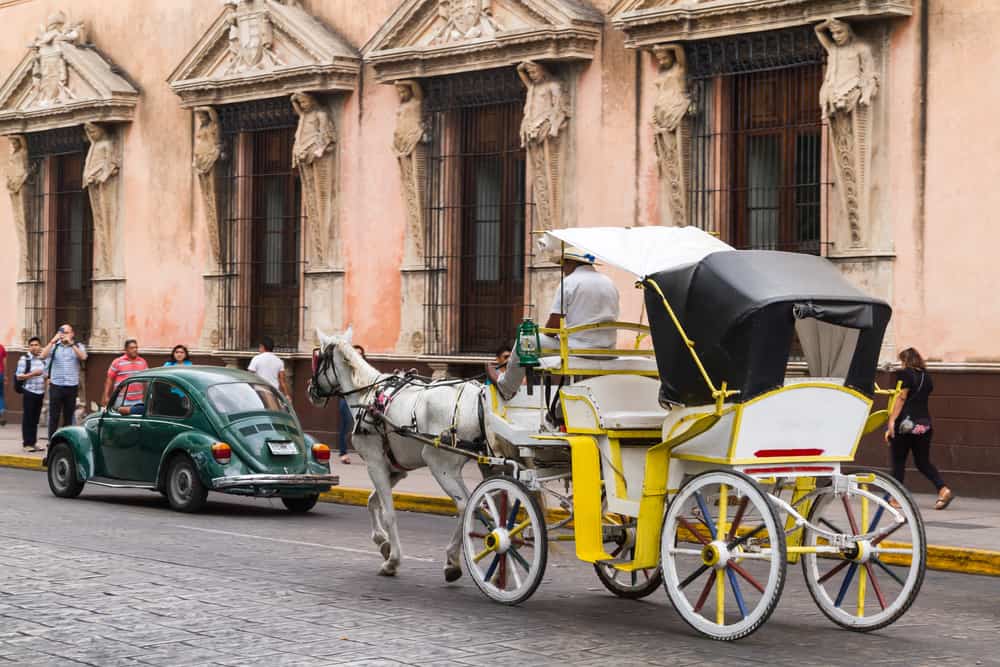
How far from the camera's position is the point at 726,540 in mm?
9078

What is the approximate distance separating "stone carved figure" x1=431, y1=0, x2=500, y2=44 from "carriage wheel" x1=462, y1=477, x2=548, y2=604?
41.0ft

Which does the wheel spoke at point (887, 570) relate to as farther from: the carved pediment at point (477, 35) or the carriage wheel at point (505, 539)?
the carved pediment at point (477, 35)

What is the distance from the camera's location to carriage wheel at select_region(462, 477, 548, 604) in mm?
10076

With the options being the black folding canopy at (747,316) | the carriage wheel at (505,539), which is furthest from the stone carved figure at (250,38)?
the black folding canopy at (747,316)

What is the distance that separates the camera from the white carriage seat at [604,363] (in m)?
10.5

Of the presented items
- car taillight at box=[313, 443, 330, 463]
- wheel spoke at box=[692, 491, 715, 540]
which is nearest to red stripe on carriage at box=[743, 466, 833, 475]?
wheel spoke at box=[692, 491, 715, 540]

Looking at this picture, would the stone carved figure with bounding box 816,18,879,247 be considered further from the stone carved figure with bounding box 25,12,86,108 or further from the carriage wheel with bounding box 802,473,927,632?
the stone carved figure with bounding box 25,12,86,108

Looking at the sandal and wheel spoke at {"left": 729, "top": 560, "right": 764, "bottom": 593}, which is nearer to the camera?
wheel spoke at {"left": 729, "top": 560, "right": 764, "bottom": 593}

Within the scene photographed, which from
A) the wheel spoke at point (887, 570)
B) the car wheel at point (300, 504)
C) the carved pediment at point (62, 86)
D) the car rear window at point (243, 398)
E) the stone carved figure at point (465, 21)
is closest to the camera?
the wheel spoke at point (887, 570)

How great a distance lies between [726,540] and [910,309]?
30.7 ft

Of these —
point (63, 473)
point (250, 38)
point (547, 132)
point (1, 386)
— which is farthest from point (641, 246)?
point (1, 386)

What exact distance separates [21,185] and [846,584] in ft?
79.9

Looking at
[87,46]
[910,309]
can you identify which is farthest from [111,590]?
Answer: [87,46]

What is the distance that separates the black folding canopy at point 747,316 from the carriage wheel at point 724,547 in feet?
1.71
